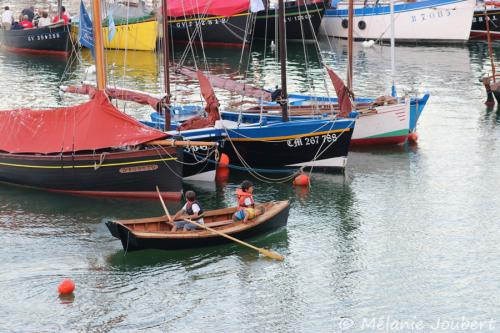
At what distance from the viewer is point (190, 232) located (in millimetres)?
30953

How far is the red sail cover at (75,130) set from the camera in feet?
120

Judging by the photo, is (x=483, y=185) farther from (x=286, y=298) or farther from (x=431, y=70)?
(x=431, y=70)

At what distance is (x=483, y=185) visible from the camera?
38938 millimetres

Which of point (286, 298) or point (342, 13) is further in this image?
point (342, 13)

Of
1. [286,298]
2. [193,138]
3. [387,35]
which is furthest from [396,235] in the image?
[387,35]

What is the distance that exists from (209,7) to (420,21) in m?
15.8

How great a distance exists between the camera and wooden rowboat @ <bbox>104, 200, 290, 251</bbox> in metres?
30.4

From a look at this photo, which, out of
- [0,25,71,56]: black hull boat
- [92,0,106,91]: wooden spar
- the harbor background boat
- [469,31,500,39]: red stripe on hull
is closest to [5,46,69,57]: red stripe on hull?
[0,25,71,56]: black hull boat

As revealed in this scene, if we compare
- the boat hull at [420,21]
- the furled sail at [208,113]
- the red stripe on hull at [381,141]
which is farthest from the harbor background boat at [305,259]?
the boat hull at [420,21]

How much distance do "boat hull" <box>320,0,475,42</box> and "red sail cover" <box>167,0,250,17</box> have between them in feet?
30.1

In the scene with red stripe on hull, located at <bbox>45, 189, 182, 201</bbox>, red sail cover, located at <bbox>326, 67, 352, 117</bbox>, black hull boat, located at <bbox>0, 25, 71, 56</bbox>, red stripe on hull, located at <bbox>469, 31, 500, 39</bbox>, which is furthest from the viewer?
red stripe on hull, located at <bbox>469, 31, 500, 39</bbox>

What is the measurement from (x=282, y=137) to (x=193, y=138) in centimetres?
353

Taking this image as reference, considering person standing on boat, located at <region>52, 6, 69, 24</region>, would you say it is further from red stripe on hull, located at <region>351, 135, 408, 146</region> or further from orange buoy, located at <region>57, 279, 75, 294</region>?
orange buoy, located at <region>57, 279, 75, 294</region>

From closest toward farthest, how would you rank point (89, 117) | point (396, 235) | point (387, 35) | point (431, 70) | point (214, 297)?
1. point (214, 297)
2. point (396, 235)
3. point (89, 117)
4. point (431, 70)
5. point (387, 35)
